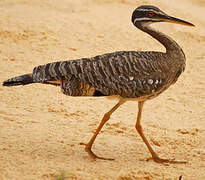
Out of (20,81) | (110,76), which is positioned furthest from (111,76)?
(20,81)

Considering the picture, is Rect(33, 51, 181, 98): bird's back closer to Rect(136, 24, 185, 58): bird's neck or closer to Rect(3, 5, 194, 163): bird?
Rect(3, 5, 194, 163): bird

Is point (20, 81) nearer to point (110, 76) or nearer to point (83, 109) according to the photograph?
point (110, 76)

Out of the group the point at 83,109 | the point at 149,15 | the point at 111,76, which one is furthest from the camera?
the point at 83,109

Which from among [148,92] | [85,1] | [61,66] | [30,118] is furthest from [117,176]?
[85,1]

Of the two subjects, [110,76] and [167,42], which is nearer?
[110,76]

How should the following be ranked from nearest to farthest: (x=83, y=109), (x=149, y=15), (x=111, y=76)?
(x=111, y=76) < (x=149, y=15) < (x=83, y=109)

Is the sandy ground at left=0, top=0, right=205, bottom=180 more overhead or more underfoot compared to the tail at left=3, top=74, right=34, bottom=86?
more underfoot

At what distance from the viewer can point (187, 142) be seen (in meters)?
6.73

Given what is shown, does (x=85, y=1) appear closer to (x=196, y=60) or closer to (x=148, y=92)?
(x=196, y=60)

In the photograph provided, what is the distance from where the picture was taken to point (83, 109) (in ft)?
24.9

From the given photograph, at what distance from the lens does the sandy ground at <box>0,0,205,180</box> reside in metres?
5.54

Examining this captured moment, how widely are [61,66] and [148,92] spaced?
1.26 m

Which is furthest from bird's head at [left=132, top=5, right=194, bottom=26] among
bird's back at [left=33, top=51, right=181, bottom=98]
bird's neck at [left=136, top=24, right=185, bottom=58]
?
bird's back at [left=33, top=51, right=181, bottom=98]

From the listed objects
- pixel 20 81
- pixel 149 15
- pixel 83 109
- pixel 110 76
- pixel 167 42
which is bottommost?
Result: pixel 83 109
